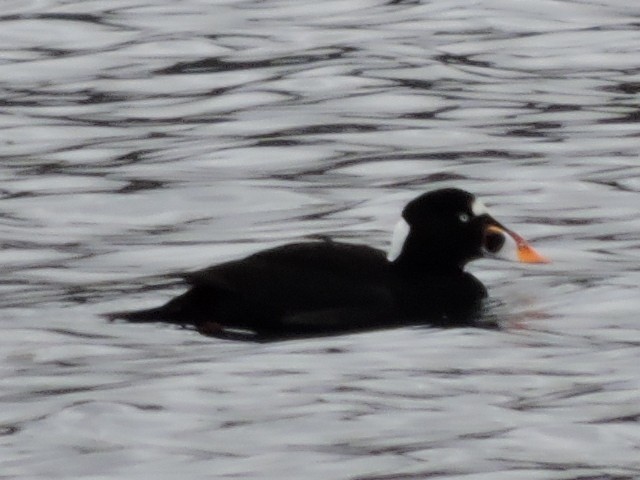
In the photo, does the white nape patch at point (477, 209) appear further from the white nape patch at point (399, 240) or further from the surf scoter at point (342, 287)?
the white nape patch at point (399, 240)

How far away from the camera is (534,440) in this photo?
7.73 m

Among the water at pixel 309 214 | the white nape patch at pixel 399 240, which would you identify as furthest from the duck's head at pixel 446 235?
the water at pixel 309 214

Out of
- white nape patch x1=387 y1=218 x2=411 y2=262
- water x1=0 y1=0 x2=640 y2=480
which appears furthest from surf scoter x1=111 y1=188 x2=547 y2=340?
water x1=0 y1=0 x2=640 y2=480

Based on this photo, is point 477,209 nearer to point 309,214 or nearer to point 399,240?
point 399,240

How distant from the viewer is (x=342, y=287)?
365 inches

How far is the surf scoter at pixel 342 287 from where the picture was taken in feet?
30.2

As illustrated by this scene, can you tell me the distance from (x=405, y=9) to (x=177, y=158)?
4329mm

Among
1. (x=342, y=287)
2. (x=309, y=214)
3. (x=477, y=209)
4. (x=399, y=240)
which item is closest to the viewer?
(x=342, y=287)

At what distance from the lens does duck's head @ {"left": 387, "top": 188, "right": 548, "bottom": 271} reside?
961cm

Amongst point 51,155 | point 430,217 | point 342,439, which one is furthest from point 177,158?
point 342,439

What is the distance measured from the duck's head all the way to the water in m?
0.29

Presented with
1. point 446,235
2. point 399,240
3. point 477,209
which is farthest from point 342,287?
point 477,209

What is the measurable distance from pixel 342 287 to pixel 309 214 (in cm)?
275

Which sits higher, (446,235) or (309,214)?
(446,235)
